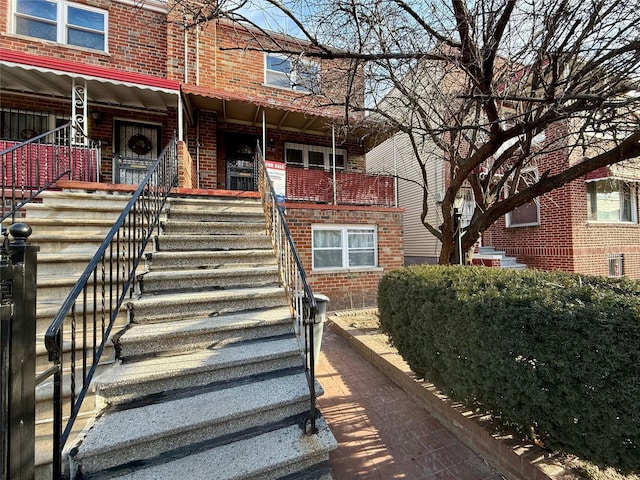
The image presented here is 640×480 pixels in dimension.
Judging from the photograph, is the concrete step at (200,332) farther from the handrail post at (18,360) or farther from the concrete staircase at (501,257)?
the concrete staircase at (501,257)

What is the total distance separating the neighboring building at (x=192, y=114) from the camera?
20.9 ft

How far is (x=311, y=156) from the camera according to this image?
9.24 m

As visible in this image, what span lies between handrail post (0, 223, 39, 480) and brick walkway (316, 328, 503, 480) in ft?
6.01

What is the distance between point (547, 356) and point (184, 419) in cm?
240

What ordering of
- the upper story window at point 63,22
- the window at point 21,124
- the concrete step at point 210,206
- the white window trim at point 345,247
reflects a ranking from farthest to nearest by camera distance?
the white window trim at point 345,247, the upper story window at point 63,22, the window at point 21,124, the concrete step at point 210,206

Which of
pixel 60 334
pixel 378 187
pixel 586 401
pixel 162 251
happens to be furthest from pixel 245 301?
pixel 378 187

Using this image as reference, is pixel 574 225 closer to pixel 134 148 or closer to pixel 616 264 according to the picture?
pixel 616 264

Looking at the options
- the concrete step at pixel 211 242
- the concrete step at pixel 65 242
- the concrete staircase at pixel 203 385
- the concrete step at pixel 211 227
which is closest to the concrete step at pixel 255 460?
the concrete staircase at pixel 203 385

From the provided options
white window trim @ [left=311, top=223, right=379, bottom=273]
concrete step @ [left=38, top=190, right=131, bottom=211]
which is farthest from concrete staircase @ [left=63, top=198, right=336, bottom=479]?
white window trim @ [left=311, top=223, right=379, bottom=273]

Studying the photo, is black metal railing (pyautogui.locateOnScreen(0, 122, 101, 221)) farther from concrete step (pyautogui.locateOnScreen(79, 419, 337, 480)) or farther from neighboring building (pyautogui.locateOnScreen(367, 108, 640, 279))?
neighboring building (pyautogui.locateOnScreen(367, 108, 640, 279))

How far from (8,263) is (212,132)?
7.22 metres

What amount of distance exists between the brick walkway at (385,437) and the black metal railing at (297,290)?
0.54 m

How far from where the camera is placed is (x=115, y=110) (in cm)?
695

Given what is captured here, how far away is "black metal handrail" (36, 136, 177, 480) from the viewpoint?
1.52 metres
